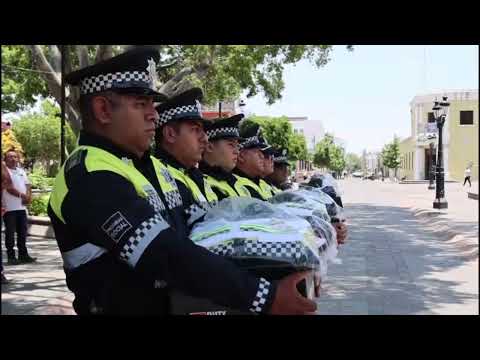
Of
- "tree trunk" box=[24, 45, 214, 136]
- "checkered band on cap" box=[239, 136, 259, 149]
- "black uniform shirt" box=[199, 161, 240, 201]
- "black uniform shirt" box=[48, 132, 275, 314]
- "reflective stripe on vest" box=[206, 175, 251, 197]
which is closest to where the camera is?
"black uniform shirt" box=[48, 132, 275, 314]

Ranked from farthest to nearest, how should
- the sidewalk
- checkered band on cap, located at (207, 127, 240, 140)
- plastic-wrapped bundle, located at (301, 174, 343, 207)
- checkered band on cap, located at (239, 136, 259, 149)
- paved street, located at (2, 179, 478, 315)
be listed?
paved street, located at (2, 179, 478, 315), the sidewalk, checkered band on cap, located at (239, 136, 259, 149), plastic-wrapped bundle, located at (301, 174, 343, 207), checkered band on cap, located at (207, 127, 240, 140)

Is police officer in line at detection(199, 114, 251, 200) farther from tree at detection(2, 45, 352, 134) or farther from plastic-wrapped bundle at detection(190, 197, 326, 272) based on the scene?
tree at detection(2, 45, 352, 134)

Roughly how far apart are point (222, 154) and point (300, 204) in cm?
111

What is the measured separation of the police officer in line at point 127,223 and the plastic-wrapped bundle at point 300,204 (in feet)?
1.89

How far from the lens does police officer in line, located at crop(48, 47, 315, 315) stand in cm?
161

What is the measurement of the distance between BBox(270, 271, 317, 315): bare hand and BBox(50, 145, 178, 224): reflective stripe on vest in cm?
47

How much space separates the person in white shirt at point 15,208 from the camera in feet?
25.0

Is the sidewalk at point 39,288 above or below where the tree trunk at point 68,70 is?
below

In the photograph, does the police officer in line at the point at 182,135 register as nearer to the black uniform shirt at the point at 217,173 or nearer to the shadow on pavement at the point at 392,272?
the black uniform shirt at the point at 217,173

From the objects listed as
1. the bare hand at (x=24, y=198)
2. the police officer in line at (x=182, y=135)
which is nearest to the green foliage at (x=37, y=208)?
the bare hand at (x=24, y=198)

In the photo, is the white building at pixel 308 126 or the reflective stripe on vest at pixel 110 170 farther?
the white building at pixel 308 126

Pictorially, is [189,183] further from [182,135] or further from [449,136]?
[449,136]

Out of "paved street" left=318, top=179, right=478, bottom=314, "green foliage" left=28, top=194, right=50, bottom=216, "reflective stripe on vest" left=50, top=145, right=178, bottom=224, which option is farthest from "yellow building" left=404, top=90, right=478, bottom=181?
"green foliage" left=28, top=194, right=50, bottom=216

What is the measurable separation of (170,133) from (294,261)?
1.25 m
